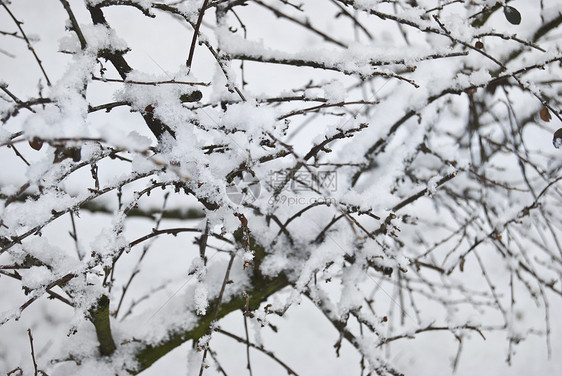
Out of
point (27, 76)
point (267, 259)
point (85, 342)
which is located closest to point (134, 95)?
point (267, 259)

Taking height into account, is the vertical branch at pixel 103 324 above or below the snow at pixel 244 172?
below

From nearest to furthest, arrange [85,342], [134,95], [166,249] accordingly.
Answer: [134,95] < [85,342] < [166,249]

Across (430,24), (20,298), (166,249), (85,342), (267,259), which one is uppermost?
(166,249)

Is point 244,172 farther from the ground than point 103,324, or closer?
farther from the ground

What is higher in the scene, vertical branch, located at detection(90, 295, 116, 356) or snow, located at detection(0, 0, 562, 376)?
snow, located at detection(0, 0, 562, 376)

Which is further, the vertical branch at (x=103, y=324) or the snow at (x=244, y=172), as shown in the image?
the vertical branch at (x=103, y=324)

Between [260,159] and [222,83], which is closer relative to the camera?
[260,159]

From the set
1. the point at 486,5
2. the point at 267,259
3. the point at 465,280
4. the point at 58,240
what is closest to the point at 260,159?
the point at 267,259

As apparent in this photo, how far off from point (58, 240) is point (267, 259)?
8.31 ft

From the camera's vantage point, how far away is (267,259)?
1.32m

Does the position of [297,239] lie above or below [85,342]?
above

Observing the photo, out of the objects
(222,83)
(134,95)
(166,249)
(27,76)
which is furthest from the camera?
(166,249)

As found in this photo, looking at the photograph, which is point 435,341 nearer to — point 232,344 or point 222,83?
point 232,344

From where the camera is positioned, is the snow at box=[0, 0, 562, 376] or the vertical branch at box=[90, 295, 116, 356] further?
Answer: the vertical branch at box=[90, 295, 116, 356]
